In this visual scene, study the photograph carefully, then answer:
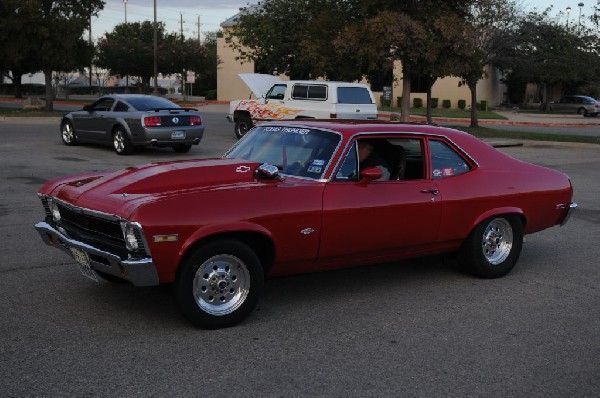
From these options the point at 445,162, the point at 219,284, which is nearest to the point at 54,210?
the point at 219,284

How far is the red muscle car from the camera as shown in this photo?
480 cm

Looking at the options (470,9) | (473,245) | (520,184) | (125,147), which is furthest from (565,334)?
(470,9)

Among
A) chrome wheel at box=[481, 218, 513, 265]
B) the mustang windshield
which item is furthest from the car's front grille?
chrome wheel at box=[481, 218, 513, 265]

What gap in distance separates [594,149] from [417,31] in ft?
24.0

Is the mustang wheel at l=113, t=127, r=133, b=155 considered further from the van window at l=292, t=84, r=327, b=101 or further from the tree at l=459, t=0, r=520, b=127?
the tree at l=459, t=0, r=520, b=127

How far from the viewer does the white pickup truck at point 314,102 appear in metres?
20.1

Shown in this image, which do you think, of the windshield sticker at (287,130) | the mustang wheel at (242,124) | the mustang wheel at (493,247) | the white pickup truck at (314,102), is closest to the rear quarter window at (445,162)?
the mustang wheel at (493,247)

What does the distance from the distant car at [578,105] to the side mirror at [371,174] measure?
52734 millimetres

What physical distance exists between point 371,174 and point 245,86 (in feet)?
180

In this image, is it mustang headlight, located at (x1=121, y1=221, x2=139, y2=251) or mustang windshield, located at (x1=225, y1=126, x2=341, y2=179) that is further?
mustang windshield, located at (x1=225, y1=126, x2=341, y2=179)

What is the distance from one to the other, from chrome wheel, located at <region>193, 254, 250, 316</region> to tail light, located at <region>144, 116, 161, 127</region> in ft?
38.4

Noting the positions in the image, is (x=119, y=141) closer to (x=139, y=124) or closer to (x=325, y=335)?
(x=139, y=124)

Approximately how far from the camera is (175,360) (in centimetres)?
442

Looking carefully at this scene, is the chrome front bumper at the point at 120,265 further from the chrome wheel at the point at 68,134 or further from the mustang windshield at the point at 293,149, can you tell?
the chrome wheel at the point at 68,134
